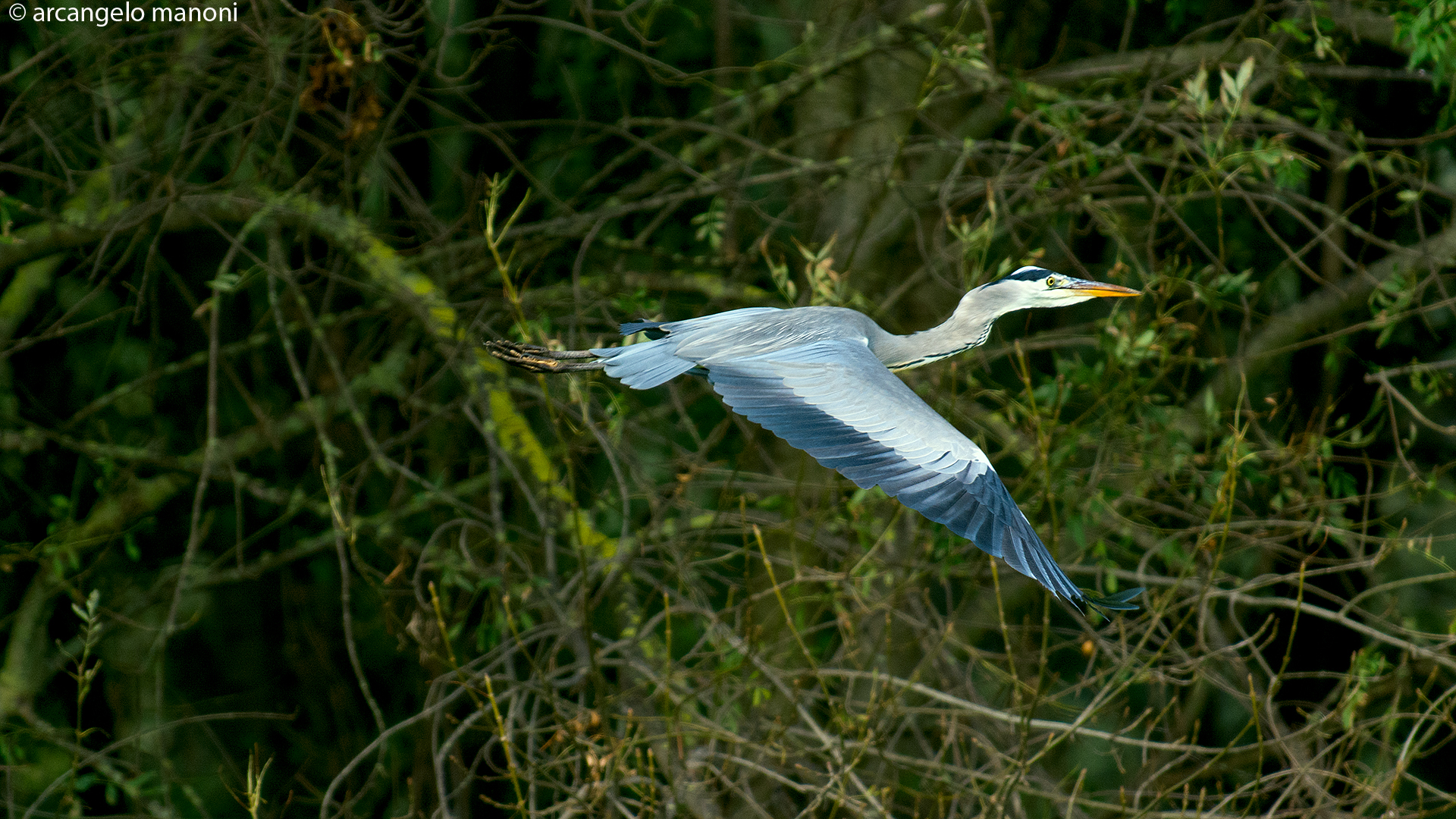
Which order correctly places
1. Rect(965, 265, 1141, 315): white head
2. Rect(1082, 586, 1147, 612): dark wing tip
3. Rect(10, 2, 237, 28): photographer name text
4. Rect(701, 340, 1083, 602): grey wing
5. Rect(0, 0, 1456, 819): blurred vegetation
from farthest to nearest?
1. Rect(10, 2, 237, 28): photographer name text
2. Rect(0, 0, 1456, 819): blurred vegetation
3. Rect(965, 265, 1141, 315): white head
4. Rect(701, 340, 1083, 602): grey wing
5. Rect(1082, 586, 1147, 612): dark wing tip

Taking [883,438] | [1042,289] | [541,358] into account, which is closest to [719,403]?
[541,358]

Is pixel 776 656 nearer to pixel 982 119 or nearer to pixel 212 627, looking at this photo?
pixel 982 119

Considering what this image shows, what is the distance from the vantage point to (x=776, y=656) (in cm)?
479

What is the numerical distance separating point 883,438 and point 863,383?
190mm

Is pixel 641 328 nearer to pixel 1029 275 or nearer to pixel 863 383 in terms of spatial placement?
pixel 863 383

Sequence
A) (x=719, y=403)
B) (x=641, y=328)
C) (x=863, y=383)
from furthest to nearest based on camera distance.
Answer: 1. (x=719, y=403)
2. (x=641, y=328)
3. (x=863, y=383)

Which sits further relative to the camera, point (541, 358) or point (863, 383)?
point (541, 358)

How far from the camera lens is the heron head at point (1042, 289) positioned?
11.5 ft

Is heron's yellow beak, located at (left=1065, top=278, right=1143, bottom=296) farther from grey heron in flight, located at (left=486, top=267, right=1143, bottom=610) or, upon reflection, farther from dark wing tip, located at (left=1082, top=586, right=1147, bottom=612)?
dark wing tip, located at (left=1082, top=586, right=1147, bottom=612)

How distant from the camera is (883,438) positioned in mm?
2930

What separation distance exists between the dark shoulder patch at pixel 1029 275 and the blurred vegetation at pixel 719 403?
16cm

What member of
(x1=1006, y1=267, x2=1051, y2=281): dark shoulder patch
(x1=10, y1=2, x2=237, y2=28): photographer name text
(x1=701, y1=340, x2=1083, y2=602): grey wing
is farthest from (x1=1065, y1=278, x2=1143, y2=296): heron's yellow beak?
(x1=10, y1=2, x2=237, y2=28): photographer name text

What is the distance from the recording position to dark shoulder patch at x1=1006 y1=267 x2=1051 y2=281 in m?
3.54

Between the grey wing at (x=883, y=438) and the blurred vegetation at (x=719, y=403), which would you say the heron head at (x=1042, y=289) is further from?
the grey wing at (x=883, y=438)
